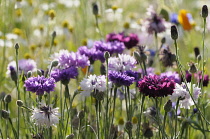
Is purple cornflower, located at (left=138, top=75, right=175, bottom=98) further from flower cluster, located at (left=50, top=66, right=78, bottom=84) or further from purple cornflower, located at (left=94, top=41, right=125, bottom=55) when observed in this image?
purple cornflower, located at (left=94, top=41, right=125, bottom=55)

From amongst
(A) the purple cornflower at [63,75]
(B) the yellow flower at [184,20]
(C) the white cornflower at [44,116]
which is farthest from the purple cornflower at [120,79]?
(B) the yellow flower at [184,20]

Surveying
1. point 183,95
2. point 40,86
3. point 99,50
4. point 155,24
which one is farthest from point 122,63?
point 155,24

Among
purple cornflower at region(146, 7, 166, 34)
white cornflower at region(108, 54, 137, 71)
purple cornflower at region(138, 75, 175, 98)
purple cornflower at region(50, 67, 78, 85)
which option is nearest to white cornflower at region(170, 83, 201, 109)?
purple cornflower at region(138, 75, 175, 98)

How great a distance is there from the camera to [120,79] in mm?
1501

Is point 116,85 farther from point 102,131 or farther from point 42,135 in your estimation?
point 42,135

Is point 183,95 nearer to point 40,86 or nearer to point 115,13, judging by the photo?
point 40,86

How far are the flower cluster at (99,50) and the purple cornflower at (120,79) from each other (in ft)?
0.84

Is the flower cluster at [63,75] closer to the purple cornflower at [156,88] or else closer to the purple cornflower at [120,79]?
the purple cornflower at [120,79]

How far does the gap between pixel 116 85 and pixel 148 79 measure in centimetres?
11

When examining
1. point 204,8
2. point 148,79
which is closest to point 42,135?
point 148,79

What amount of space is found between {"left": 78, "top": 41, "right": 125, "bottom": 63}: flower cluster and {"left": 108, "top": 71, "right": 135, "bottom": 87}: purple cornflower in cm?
25

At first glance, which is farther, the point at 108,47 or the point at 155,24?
the point at 155,24

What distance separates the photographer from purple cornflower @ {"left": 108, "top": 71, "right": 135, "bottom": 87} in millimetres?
1493

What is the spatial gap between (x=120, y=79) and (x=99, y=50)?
1.05ft
